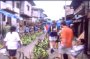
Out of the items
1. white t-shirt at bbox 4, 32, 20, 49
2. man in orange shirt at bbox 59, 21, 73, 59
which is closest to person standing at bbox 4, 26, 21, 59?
white t-shirt at bbox 4, 32, 20, 49

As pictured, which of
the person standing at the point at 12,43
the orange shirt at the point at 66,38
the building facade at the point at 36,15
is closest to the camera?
the person standing at the point at 12,43

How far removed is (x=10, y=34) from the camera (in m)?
11.4

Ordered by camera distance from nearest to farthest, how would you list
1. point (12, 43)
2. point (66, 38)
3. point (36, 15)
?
point (12, 43)
point (66, 38)
point (36, 15)

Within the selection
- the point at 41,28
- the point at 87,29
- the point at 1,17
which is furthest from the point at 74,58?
the point at 41,28

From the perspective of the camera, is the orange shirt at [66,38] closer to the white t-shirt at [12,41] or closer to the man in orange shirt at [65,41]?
the man in orange shirt at [65,41]

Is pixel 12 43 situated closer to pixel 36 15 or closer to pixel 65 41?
pixel 65 41

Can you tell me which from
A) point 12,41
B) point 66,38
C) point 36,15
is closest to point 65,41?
point 66,38

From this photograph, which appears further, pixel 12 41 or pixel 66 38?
pixel 66 38

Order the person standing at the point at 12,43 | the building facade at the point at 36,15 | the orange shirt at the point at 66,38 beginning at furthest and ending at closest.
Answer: the building facade at the point at 36,15 < the orange shirt at the point at 66,38 < the person standing at the point at 12,43

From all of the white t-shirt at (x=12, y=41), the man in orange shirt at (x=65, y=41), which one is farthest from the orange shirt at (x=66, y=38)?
the white t-shirt at (x=12, y=41)

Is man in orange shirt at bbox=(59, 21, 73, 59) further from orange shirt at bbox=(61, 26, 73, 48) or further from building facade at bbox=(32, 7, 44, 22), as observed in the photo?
building facade at bbox=(32, 7, 44, 22)

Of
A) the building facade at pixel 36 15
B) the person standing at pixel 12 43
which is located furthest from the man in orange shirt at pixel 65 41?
the building facade at pixel 36 15

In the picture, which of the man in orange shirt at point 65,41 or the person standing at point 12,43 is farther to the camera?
the man in orange shirt at point 65,41

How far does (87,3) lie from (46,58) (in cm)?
660
